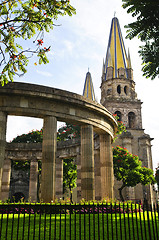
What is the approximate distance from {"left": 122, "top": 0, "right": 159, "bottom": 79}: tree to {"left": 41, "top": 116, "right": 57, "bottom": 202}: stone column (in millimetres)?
8235

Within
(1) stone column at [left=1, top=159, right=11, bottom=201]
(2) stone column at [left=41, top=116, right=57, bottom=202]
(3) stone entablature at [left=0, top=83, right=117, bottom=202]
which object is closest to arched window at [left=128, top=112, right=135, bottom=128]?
(1) stone column at [left=1, top=159, right=11, bottom=201]

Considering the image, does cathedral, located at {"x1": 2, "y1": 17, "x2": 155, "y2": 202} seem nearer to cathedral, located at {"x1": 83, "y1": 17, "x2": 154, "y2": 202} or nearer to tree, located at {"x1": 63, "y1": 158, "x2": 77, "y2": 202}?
cathedral, located at {"x1": 83, "y1": 17, "x2": 154, "y2": 202}

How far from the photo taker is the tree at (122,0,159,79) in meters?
12.5

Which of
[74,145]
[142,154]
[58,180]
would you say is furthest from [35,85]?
[142,154]

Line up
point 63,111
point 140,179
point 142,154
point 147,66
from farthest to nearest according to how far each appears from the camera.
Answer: point 142,154, point 140,179, point 63,111, point 147,66

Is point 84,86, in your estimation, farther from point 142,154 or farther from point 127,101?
point 142,154

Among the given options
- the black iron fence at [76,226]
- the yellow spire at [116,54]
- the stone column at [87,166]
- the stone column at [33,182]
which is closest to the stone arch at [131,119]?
the yellow spire at [116,54]

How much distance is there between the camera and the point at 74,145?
32156 millimetres

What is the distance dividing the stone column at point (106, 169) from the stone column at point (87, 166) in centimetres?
Answer: 286

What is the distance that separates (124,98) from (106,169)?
41.5 m

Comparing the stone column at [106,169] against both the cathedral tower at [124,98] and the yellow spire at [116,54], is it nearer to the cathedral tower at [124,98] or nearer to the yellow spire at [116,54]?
the cathedral tower at [124,98]

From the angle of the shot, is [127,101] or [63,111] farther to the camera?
A: [127,101]

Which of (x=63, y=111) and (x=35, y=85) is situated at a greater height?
(x=35, y=85)

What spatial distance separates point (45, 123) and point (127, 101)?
45.1 m
